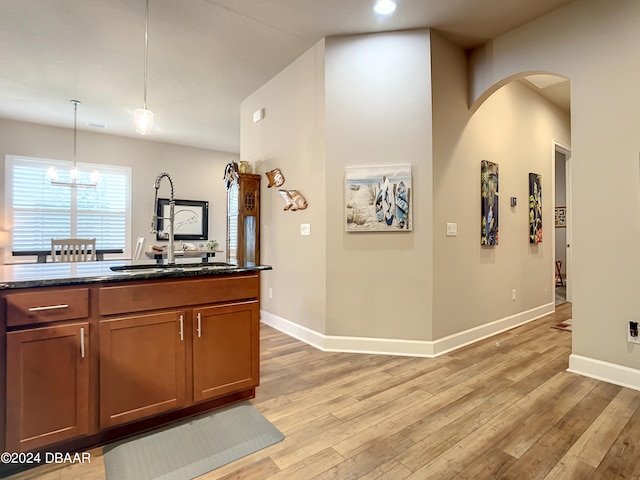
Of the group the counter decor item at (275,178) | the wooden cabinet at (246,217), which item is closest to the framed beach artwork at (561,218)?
the counter decor item at (275,178)

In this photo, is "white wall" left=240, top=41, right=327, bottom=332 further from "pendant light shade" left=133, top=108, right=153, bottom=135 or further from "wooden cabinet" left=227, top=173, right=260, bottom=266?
"pendant light shade" left=133, top=108, right=153, bottom=135

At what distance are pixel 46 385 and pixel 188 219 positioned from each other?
5.66 m

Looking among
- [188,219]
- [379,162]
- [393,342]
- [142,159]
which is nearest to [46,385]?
[393,342]

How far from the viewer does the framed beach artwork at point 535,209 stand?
13.7ft

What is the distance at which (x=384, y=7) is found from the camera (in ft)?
8.77

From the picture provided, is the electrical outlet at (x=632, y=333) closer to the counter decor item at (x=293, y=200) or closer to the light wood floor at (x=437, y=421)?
the light wood floor at (x=437, y=421)

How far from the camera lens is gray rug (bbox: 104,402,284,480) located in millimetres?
1521

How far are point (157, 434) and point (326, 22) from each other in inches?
132

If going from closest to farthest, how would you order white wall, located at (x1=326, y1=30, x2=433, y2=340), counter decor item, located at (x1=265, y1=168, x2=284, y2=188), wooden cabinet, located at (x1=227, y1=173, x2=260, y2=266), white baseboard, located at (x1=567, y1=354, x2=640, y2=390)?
white baseboard, located at (x1=567, y1=354, x2=640, y2=390), white wall, located at (x1=326, y1=30, x2=433, y2=340), counter decor item, located at (x1=265, y1=168, x2=284, y2=188), wooden cabinet, located at (x1=227, y1=173, x2=260, y2=266)

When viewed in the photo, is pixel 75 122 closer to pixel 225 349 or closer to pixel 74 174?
pixel 74 174

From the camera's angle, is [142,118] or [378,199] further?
[378,199]

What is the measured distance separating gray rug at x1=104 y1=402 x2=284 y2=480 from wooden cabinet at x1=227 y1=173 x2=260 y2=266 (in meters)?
2.28

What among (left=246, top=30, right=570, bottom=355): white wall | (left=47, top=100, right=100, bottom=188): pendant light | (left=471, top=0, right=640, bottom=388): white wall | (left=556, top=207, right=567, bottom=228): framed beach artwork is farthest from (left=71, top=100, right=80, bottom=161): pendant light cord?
(left=556, top=207, right=567, bottom=228): framed beach artwork

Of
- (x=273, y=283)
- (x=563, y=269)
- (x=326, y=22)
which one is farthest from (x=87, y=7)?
(x=563, y=269)
